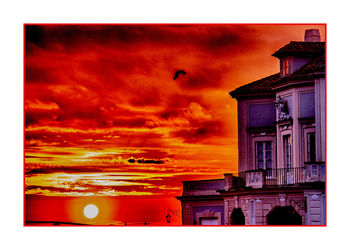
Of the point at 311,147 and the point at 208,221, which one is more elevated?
the point at 311,147

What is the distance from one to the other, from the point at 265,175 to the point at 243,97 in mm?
1653

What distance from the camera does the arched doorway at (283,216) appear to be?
26.1m

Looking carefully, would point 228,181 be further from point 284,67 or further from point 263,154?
point 284,67

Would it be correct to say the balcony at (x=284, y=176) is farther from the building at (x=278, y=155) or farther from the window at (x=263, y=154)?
the window at (x=263, y=154)

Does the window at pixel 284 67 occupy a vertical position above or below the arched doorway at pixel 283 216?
above

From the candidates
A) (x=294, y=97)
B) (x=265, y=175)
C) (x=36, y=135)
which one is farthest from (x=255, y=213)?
(x=36, y=135)

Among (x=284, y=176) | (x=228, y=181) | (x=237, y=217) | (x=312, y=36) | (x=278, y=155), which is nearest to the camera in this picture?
(x=312, y=36)

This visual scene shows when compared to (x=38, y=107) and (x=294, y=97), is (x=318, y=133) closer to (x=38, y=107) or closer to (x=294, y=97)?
(x=294, y=97)

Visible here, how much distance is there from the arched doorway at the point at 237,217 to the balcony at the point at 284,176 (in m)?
0.65

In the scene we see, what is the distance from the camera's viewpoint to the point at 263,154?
27.2m

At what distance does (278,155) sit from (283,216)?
131cm

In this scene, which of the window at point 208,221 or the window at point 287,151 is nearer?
the window at point 287,151

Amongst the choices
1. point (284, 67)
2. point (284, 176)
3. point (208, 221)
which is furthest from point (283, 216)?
point (284, 67)

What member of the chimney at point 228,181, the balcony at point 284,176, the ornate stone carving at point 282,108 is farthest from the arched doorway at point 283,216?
the ornate stone carving at point 282,108
